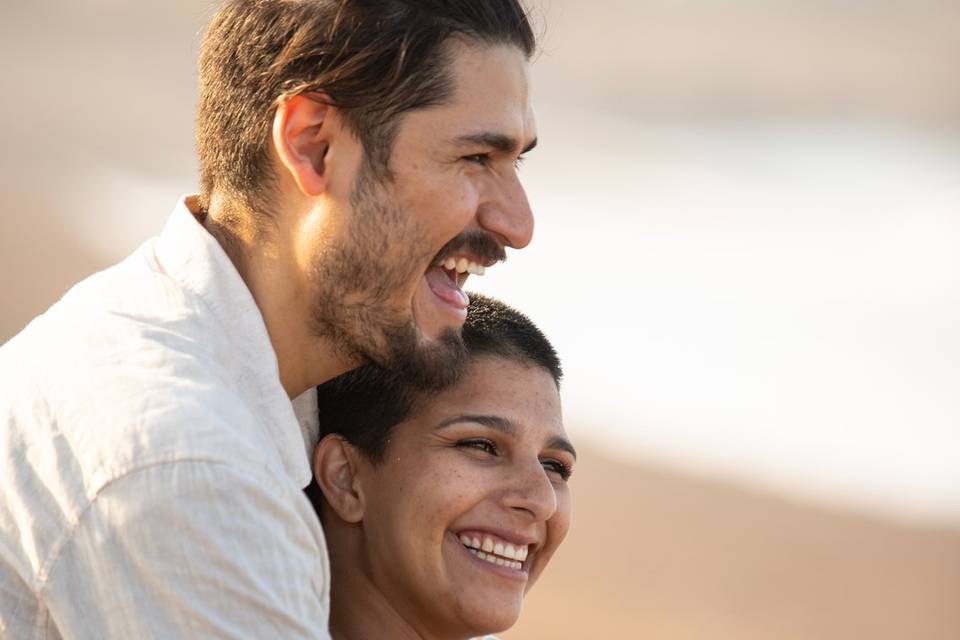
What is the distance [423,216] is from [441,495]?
20.0 inches

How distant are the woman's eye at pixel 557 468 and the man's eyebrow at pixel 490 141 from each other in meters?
0.64

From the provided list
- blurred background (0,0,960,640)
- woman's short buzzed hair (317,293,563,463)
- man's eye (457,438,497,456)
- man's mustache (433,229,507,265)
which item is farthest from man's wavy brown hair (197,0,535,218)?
blurred background (0,0,960,640)

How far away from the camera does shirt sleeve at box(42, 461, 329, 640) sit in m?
1.78

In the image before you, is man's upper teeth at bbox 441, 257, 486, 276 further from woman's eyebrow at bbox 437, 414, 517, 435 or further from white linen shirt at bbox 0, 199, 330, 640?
white linen shirt at bbox 0, 199, 330, 640

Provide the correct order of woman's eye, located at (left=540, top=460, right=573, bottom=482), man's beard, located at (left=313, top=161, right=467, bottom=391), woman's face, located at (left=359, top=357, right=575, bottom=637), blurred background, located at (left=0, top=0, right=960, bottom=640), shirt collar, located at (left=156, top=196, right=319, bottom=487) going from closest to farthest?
shirt collar, located at (left=156, top=196, right=319, bottom=487)
man's beard, located at (left=313, top=161, right=467, bottom=391)
woman's face, located at (left=359, top=357, right=575, bottom=637)
woman's eye, located at (left=540, top=460, right=573, bottom=482)
blurred background, located at (left=0, top=0, right=960, bottom=640)

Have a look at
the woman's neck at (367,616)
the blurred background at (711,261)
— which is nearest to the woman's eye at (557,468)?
the woman's neck at (367,616)

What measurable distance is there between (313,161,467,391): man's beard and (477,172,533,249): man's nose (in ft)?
0.41

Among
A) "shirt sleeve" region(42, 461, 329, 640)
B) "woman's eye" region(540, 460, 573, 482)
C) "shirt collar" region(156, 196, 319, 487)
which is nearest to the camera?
"shirt sleeve" region(42, 461, 329, 640)

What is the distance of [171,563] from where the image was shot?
1.79m

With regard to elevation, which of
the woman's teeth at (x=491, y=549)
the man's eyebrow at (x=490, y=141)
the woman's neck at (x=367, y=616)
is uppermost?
the man's eyebrow at (x=490, y=141)

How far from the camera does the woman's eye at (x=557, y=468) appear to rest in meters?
2.72

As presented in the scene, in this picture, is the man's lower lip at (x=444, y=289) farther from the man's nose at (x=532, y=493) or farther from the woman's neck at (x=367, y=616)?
the woman's neck at (x=367, y=616)

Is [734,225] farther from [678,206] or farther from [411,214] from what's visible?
[411,214]

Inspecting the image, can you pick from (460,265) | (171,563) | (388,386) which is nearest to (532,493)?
(388,386)
